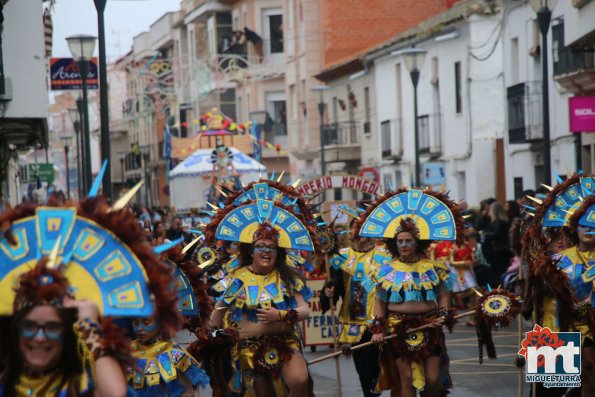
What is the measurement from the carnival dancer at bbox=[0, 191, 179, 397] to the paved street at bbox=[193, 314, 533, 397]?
8.34 metres

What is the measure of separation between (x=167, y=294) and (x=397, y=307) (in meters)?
5.91

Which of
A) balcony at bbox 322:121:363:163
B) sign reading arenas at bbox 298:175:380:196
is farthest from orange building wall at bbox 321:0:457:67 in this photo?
sign reading arenas at bbox 298:175:380:196

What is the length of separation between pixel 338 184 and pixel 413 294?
31.6 ft

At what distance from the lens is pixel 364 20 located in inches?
2099

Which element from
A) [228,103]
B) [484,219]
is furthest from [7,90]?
[228,103]

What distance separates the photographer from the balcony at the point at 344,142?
164ft

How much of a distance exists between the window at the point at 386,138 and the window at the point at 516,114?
11.5 metres

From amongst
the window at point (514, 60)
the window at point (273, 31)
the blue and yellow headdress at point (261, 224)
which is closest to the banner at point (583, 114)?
the window at point (514, 60)

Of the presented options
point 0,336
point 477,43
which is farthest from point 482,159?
point 0,336

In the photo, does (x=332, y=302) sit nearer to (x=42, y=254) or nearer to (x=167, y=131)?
(x=42, y=254)

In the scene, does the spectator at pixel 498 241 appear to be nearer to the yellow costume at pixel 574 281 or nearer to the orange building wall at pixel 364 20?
the yellow costume at pixel 574 281

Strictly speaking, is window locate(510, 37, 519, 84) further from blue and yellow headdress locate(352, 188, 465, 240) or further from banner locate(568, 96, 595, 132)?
blue and yellow headdress locate(352, 188, 465, 240)

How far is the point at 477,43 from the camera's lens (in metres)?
36.2

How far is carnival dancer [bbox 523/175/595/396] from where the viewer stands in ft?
35.7
